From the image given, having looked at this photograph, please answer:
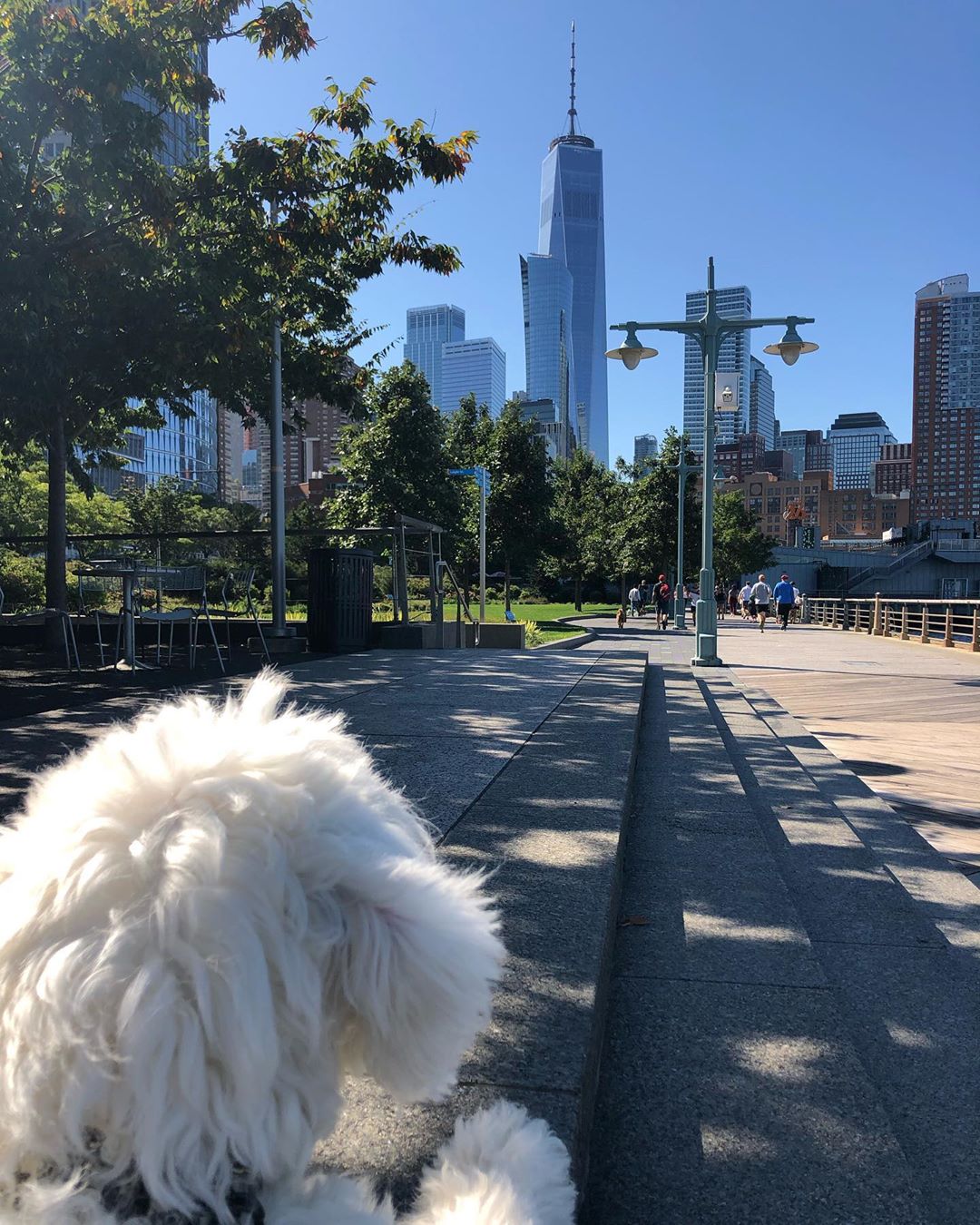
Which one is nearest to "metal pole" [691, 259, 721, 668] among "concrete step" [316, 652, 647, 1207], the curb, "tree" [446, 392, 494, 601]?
the curb

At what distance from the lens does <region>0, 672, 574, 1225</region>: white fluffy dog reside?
72cm

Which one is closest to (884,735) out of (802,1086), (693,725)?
(693,725)

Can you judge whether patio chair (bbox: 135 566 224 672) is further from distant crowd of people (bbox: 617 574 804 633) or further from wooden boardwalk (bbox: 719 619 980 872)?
distant crowd of people (bbox: 617 574 804 633)

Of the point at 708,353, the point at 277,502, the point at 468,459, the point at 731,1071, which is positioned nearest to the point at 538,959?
the point at 731,1071

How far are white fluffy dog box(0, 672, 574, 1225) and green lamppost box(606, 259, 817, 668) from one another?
43.5 feet

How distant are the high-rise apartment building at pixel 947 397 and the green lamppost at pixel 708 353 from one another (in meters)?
168

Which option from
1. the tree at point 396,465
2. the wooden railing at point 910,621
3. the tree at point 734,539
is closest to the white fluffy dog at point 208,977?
the wooden railing at point 910,621

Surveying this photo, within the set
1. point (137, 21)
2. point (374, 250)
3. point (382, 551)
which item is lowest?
point (382, 551)

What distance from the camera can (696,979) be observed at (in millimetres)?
2541

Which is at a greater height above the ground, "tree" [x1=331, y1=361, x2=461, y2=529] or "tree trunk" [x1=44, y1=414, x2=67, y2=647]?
"tree" [x1=331, y1=361, x2=461, y2=529]

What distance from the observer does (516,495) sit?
34562 mm

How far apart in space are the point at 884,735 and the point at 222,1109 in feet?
27.8

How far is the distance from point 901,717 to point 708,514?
251 inches

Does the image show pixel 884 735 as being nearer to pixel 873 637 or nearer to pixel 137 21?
pixel 137 21
